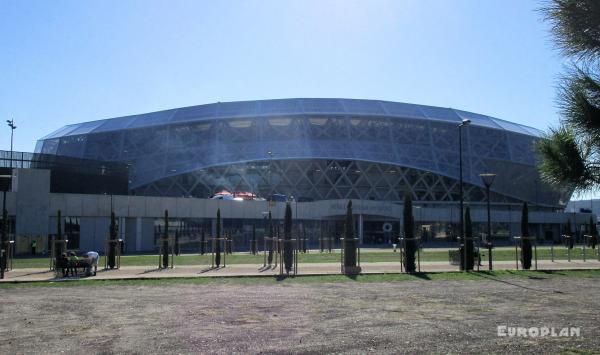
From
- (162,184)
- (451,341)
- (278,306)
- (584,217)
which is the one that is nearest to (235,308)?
(278,306)

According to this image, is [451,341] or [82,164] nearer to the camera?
[451,341]

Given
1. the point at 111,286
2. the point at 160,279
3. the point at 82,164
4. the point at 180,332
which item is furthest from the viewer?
the point at 82,164

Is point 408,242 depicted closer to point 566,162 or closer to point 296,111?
point 566,162

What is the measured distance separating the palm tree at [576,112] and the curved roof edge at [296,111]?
74.8m

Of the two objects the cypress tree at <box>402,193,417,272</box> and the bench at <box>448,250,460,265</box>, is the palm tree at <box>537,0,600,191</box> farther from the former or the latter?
the bench at <box>448,250,460,265</box>

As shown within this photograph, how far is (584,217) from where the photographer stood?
3644 inches

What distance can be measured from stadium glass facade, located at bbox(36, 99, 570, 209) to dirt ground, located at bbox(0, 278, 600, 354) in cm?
5987

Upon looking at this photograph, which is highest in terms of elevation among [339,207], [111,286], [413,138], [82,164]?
[413,138]

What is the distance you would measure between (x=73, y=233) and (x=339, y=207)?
2994 centimetres

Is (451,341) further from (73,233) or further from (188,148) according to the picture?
(188,148)

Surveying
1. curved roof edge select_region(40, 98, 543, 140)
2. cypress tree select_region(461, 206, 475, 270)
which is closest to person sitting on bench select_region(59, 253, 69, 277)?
cypress tree select_region(461, 206, 475, 270)

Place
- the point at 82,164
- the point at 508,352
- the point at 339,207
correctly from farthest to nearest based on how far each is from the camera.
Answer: the point at 339,207 → the point at 82,164 → the point at 508,352

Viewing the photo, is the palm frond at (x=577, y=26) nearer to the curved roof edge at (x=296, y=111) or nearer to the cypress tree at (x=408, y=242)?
the cypress tree at (x=408, y=242)

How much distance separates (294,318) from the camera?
12414 mm
